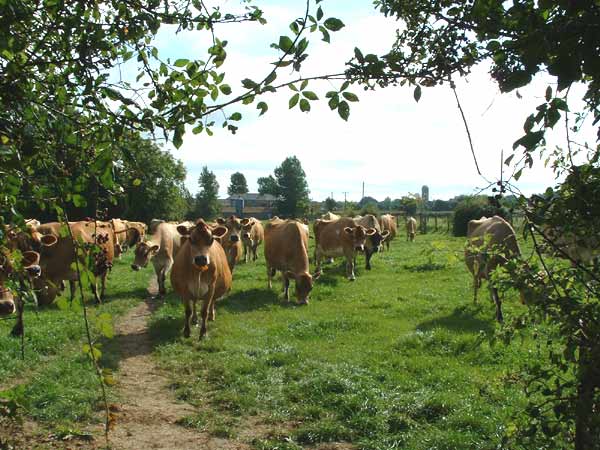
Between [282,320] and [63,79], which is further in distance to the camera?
[282,320]

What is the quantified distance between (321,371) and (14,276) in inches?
192

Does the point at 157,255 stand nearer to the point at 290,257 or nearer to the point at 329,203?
the point at 290,257

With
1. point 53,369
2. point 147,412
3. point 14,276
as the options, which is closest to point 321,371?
point 147,412

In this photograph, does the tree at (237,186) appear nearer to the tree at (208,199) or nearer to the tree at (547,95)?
the tree at (208,199)

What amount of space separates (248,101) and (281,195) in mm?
92116

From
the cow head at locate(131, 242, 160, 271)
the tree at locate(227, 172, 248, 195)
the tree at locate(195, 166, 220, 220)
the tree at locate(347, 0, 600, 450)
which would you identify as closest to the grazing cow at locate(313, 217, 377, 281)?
the cow head at locate(131, 242, 160, 271)

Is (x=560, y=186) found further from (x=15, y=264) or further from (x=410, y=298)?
(x=410, y=298)

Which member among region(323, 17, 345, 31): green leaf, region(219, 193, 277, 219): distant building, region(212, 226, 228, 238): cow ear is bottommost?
region(212, 226, 228, 238): cow ear

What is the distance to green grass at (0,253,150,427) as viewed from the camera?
19.9ft

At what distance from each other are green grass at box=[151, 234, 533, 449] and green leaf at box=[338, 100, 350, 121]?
1.31 m

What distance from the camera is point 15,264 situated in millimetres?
3244

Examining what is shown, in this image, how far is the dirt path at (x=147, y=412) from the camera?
5.64 metres

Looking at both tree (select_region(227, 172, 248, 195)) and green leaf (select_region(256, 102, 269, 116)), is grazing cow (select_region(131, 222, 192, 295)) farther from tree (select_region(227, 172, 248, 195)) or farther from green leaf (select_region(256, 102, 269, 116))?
tree (select_region(227, 172, 248, 195))

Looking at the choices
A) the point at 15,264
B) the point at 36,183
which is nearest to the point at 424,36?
the point at 36,183
